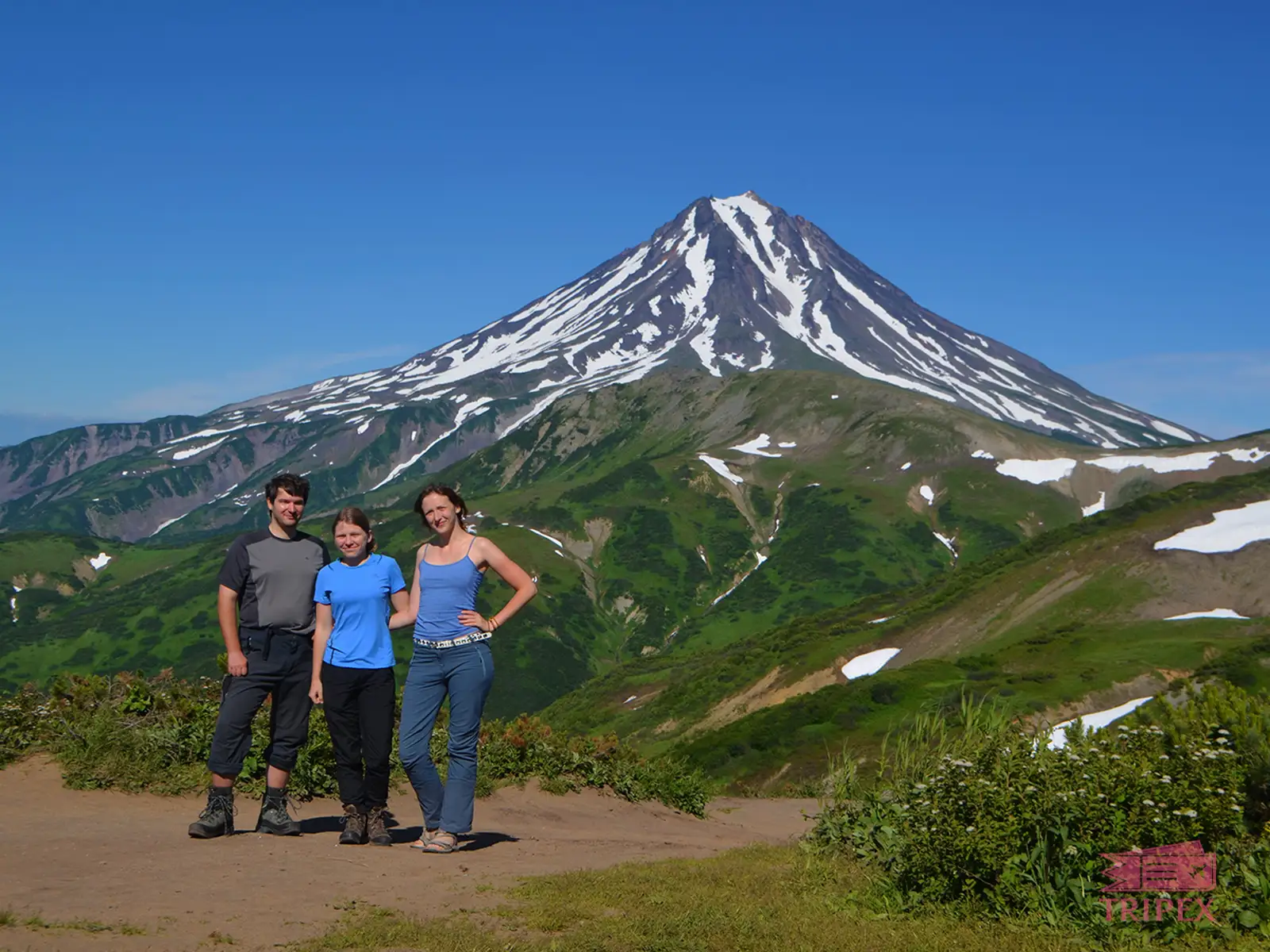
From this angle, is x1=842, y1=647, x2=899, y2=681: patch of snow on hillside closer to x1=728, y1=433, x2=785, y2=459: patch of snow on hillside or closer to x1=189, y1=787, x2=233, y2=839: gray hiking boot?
x1=189, y1=787, x2=233, y2=839: gray hiking boot

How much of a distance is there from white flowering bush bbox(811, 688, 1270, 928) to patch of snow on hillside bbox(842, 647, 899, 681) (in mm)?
53637

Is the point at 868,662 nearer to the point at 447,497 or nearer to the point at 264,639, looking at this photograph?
the point at 447,497

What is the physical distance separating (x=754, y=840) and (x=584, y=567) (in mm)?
148080

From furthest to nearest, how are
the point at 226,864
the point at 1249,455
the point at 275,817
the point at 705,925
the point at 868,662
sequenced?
the point at 1249,455 → the point at 868,662 → the point at 275,817 → the point at 226,864 → the point at 705,925

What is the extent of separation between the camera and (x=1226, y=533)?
64125mm

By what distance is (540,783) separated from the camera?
16047 millimetres

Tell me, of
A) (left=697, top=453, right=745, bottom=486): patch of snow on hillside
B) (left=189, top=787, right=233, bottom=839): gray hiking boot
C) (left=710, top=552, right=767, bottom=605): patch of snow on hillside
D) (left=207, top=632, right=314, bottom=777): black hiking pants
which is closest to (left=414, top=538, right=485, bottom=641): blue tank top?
(left=207, top=632, right=314, bottom=777): black hiking pants

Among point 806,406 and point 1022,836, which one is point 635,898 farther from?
point 806,406

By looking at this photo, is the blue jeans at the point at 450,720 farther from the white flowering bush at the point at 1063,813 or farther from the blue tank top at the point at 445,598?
the white flowering bush at the point at 1063,813

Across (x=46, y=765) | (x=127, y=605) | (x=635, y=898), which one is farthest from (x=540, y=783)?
(x=127, y=605)

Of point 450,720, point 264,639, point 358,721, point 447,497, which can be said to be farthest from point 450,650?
point 264,639

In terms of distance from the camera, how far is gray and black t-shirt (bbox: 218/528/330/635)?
10.2 meters

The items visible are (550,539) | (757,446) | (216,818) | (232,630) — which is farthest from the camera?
(757,446)

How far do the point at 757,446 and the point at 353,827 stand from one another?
606 feet
